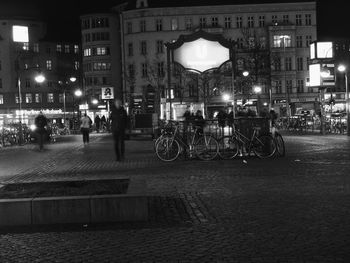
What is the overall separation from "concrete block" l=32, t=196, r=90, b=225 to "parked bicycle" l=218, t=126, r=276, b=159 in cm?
1104

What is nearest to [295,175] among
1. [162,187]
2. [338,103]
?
[162,187]

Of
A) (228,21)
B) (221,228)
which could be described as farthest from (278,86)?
(221,228)

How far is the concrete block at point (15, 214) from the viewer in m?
9.24

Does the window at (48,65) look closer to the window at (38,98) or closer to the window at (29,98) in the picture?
the window at (38,98)

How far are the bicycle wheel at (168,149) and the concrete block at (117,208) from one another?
10.6 m

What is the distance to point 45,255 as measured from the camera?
24.1ft

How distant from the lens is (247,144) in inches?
786

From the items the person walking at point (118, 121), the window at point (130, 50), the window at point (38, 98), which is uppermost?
the window at point (130, 50)

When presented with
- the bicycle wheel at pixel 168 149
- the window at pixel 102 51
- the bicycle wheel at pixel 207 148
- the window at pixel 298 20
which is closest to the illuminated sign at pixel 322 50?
the bicycle wheel at pixel 207 148

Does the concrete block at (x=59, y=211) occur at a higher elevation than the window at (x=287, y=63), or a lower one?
lower

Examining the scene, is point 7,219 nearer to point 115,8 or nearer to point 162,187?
point 162,187

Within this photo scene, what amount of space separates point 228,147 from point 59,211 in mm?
11318

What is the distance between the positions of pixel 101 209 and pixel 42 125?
22379 millimetres

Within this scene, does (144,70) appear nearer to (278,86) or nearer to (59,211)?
(278,86)
